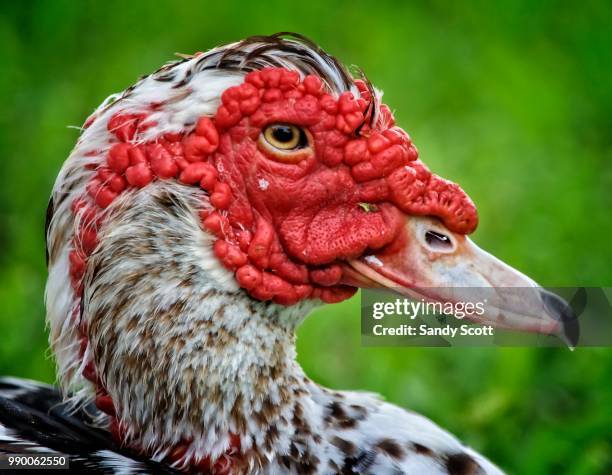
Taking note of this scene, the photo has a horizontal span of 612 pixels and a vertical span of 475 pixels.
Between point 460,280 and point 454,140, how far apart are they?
3154 mm

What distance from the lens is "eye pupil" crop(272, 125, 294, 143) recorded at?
2.33 meters

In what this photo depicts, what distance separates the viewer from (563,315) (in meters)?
2.38

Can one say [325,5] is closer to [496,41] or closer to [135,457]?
[496,41]

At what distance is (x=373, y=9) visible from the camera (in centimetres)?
610

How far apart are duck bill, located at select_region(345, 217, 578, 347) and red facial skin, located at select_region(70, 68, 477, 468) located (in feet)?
0.13

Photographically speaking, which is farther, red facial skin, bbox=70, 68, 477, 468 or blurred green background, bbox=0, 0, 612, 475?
blurred green background, bbox=0, 0, 612, 475

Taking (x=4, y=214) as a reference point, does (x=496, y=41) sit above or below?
above

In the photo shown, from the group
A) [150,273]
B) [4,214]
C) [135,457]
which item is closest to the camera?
[150,273]

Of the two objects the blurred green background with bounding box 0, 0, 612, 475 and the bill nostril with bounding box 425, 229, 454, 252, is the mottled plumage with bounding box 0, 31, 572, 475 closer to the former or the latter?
the bill nostril with bounding box 425, 229, 454, 252

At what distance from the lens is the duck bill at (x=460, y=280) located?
7.68 ft

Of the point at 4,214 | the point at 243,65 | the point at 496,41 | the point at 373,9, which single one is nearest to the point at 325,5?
the point at 373,9

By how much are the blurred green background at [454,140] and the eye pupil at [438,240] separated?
1267 millimetres

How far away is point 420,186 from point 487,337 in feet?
3.98

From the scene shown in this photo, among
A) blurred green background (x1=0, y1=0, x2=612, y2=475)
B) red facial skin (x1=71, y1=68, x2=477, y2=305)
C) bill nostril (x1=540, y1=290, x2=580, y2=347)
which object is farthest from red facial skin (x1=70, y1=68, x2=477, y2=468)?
blurred green background (x1=0, y1=0, x2=612, y2=475)
